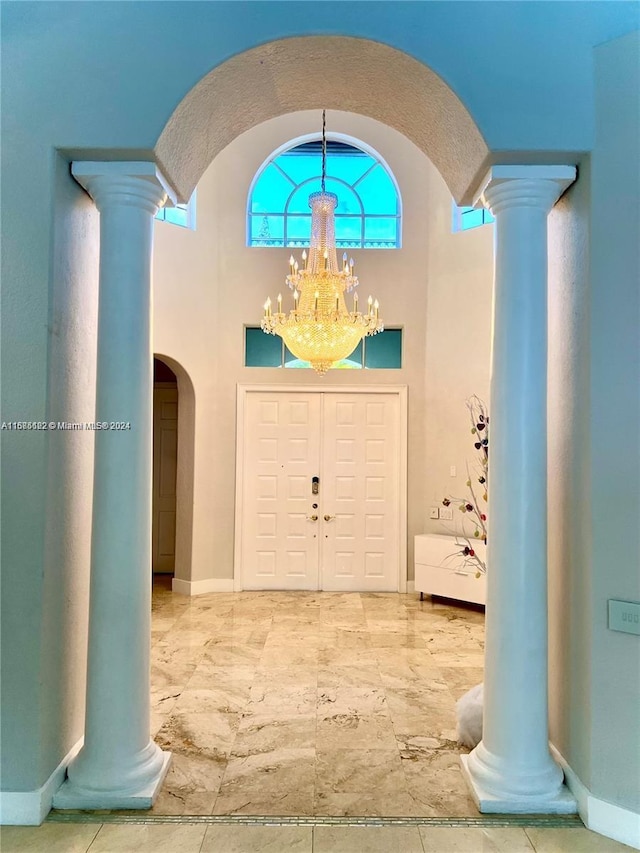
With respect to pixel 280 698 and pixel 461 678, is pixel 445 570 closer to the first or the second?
pixel 461 678

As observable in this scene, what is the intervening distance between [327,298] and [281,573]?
3.20 m

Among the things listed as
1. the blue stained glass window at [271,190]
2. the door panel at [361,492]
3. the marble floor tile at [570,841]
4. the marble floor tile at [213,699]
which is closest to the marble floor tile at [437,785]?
the marble floor tile at [570,841]

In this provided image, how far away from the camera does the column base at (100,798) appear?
2.25 metres

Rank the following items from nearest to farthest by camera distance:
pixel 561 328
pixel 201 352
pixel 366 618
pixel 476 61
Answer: pixel 476 61 < pixel 561 328 < pixel 366 618 < pixel 201 352

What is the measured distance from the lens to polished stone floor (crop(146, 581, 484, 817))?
2410 mm

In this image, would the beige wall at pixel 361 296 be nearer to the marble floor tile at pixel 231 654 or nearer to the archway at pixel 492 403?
the marble floor tile at pixel 231 654

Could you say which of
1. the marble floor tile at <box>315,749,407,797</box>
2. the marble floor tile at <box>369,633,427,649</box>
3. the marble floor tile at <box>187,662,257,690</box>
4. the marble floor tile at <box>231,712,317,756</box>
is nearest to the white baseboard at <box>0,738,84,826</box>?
the marble floor tile at <box>231,712,317,756</box>

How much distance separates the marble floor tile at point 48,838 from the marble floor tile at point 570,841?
5.78ft

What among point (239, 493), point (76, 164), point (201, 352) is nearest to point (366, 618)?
point (239, 493)

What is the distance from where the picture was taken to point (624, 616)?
85.0 inches

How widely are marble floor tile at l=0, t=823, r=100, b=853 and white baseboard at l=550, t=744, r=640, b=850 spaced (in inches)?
78.6

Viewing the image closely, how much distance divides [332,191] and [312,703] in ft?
17.2

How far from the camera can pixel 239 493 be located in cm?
595

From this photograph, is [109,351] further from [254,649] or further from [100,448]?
[254,649]
